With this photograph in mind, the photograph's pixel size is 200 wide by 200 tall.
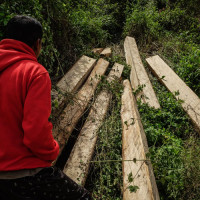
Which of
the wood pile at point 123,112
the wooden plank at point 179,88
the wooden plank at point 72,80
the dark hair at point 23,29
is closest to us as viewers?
the dark hair at point 23,29

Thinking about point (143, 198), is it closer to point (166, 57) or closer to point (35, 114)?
point (35, 114)

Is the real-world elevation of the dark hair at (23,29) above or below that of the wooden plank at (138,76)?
above

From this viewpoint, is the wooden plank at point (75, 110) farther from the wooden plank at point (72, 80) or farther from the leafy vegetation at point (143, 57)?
the leafy vegetation at point (143, 57)

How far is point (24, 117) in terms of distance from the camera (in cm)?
125

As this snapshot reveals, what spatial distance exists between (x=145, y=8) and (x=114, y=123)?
5.41 metres

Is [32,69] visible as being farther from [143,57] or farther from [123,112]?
[143,57]

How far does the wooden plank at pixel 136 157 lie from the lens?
5.89 feet

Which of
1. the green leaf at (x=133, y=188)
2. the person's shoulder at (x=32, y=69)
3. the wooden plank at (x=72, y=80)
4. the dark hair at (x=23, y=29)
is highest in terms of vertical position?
the dark hair at (x=23, y=29)

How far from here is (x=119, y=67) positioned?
13.3 feet

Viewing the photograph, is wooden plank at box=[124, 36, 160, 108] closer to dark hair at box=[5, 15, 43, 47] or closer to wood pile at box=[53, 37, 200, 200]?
wood pile at box=[53, 37, 200, 200]

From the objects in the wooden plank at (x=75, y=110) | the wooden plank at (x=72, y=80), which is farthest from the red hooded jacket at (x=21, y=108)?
the wooden plank at (x=72, y=80)

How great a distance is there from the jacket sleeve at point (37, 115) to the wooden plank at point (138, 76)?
7.62 ft

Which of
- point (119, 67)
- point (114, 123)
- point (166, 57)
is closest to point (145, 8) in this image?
point (166, 57)

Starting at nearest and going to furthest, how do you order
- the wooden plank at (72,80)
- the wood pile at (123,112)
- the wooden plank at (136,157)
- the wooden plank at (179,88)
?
the wooden plank at (136,157), the wood pile at (123,112), the wooden plank at (72,80), the wooden plank at (179,88)
